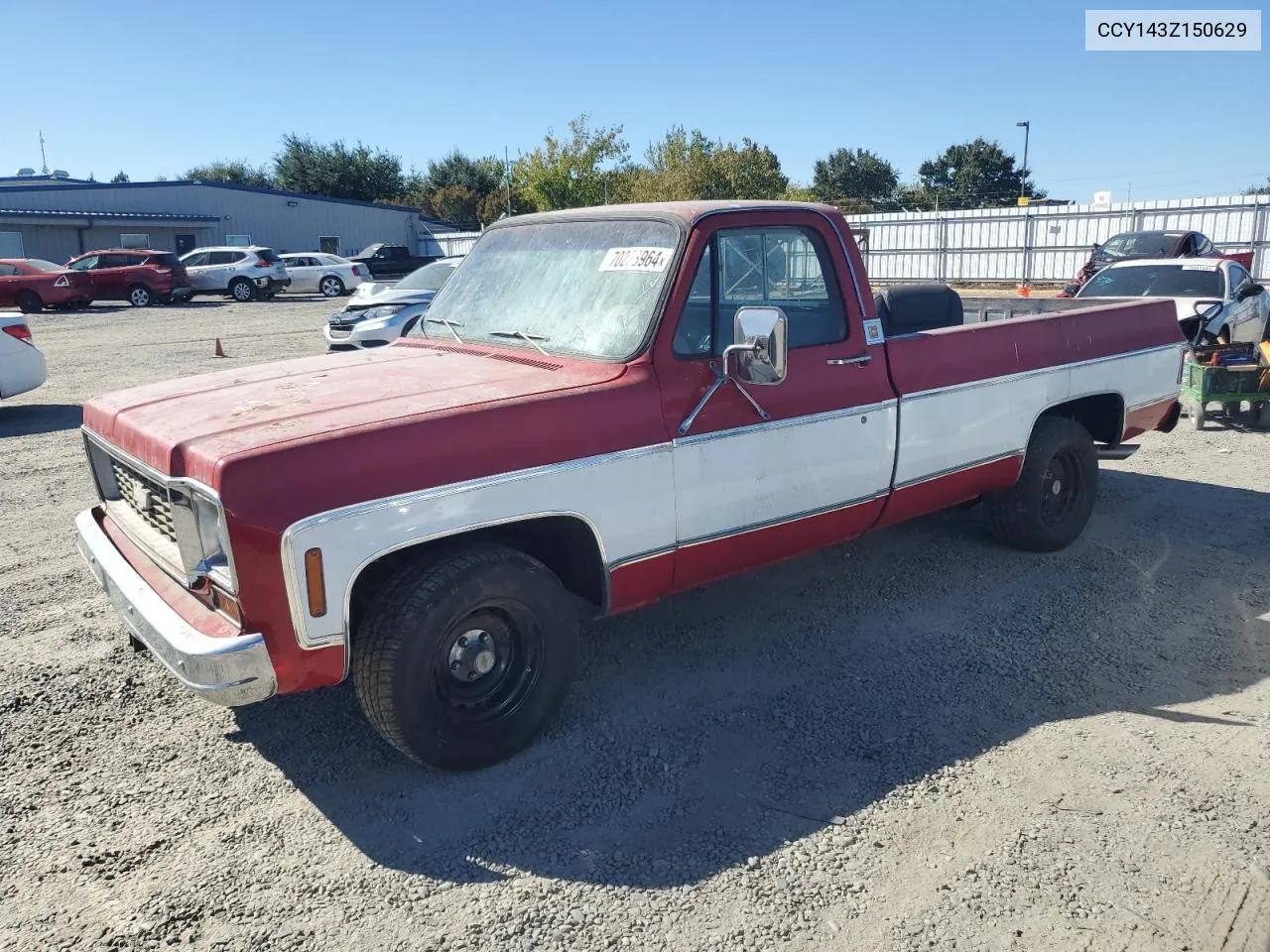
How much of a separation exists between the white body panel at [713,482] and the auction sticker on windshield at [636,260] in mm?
728

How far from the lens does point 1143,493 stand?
6945 millimetres

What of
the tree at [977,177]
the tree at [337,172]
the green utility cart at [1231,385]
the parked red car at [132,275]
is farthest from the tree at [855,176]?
the green utility cart at [1231,385]

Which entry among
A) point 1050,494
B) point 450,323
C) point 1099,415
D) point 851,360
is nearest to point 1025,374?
point 1050,494

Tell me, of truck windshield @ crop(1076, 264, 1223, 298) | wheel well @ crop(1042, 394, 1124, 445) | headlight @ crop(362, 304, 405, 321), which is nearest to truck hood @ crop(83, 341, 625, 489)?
wheel well @ crop(1042, 394, 1124, 445)

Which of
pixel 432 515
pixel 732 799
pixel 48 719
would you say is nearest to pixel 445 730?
pixel 432 515

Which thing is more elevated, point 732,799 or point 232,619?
point 232,619

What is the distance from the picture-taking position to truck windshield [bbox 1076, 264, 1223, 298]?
11508 mm

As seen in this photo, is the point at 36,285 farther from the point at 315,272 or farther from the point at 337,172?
the point at 337,172

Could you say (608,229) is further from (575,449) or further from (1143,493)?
(1143,493)

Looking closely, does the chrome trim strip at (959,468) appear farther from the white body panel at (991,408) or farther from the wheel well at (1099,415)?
the wheel well at (1099,415)

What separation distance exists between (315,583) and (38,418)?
954cm

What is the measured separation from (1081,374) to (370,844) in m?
4.40

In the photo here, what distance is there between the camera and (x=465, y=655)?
3473 mm

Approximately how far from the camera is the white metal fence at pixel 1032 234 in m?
24.8
